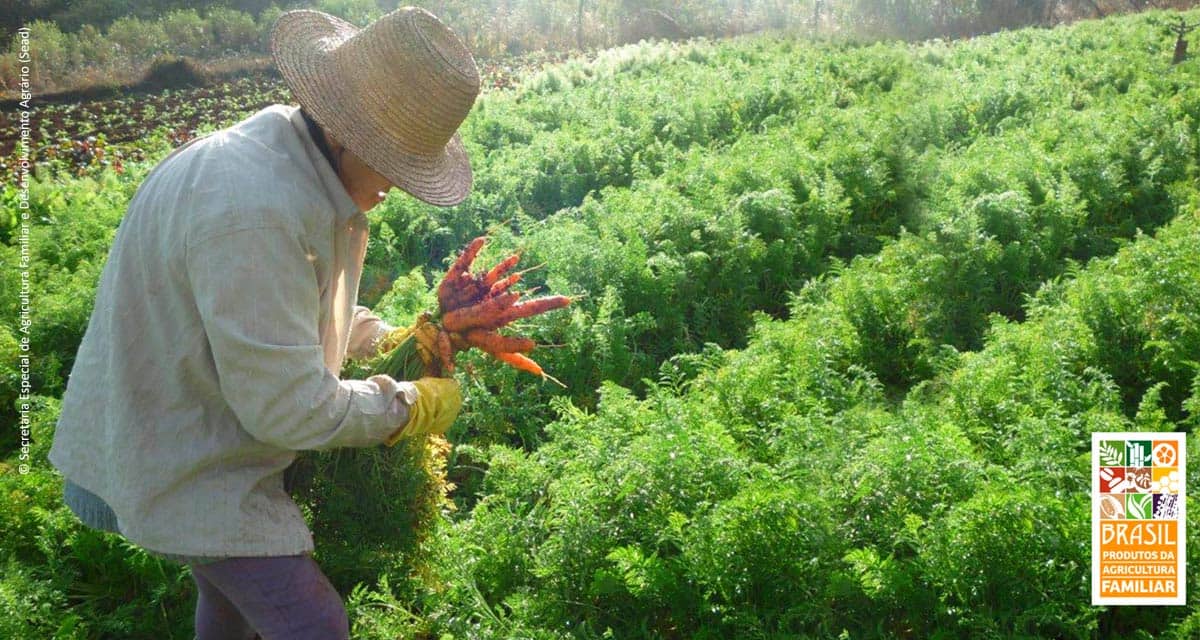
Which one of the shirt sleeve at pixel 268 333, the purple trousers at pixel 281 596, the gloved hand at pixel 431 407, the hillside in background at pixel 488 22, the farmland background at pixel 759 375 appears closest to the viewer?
the shirt sleeve at pixel 268 333

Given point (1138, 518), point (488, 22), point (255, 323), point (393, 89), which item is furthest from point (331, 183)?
point (488, 22)

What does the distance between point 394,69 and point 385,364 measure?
113 cm

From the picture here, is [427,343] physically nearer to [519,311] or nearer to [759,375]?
[519,311]

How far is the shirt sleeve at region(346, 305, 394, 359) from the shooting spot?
343 cm

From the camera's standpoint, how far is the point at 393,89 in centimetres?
262

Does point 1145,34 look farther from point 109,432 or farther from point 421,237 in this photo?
point 109,432

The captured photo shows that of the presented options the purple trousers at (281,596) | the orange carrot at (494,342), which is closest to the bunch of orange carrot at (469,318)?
the orange carrot at (494,342)

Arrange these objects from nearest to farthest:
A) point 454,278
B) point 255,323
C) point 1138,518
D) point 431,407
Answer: point 255,323
point 431,407
point 454,278
point 1138,518

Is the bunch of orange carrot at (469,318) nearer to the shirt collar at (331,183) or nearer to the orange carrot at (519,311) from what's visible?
the orange carrot at (519,311)

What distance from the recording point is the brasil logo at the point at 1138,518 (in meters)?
3.15

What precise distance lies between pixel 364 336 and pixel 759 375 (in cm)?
198

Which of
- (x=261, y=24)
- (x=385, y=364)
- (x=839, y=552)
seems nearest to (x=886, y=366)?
(x=839, y=552)

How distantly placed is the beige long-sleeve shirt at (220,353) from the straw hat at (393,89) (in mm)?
112

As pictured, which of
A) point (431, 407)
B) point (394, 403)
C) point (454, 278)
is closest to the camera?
point (394, 403)
